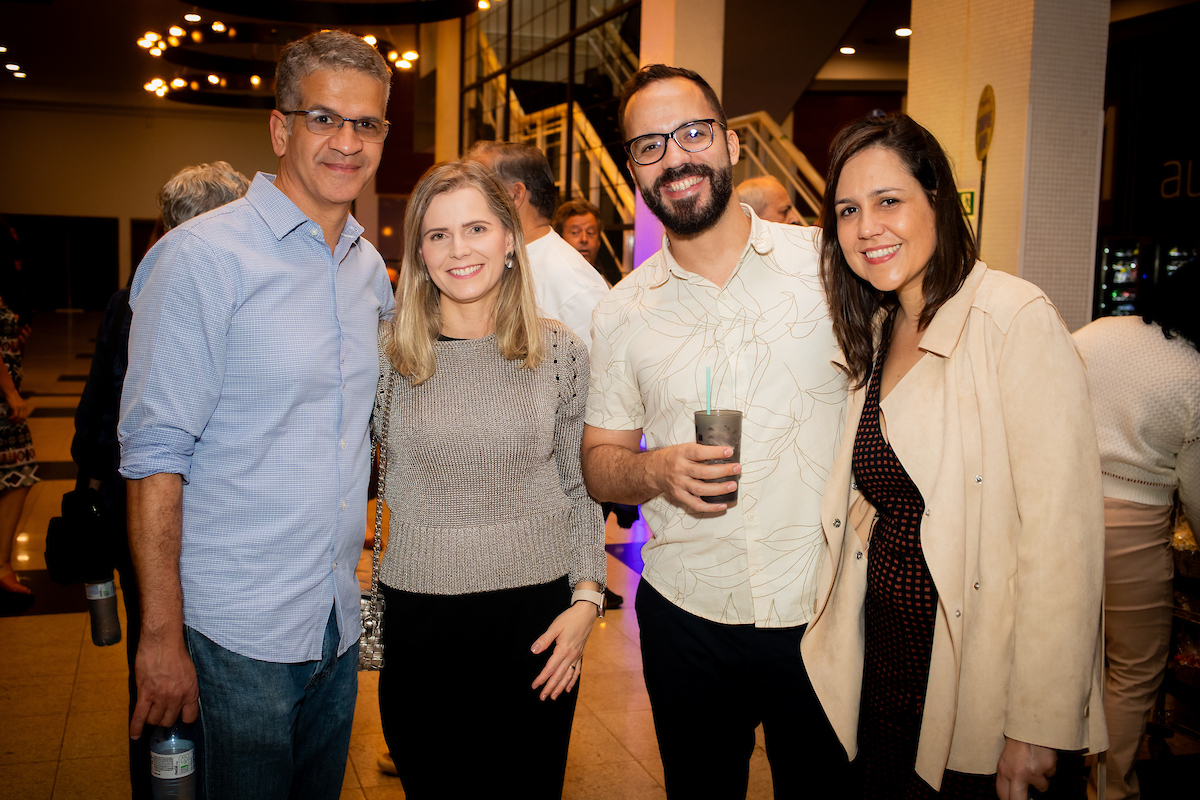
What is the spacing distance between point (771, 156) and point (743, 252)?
535 cm

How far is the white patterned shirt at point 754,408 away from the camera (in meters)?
1.73

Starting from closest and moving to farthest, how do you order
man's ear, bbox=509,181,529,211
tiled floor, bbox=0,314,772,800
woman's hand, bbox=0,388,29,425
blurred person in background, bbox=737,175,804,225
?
tiled floor, bbox=0,314,772,800 < man's ear, bbox=509,181,529,211 < woman's hand, bbox=0,388,29,425 < blurred person in background, bbox=737,175,804,225

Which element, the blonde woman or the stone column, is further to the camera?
the stone column

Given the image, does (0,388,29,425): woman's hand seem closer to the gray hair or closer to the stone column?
the gray hair

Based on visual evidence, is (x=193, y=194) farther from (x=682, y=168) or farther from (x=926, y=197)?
(x=926, y=197)

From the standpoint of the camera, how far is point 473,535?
1721 mm

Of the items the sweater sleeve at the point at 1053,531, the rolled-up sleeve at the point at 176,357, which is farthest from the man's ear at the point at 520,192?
the sweater sleeve at the point at 1053,531

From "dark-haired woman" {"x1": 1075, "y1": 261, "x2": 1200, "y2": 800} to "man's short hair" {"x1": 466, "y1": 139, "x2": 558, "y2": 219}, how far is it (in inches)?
76.7

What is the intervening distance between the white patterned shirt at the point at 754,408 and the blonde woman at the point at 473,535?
21 cm

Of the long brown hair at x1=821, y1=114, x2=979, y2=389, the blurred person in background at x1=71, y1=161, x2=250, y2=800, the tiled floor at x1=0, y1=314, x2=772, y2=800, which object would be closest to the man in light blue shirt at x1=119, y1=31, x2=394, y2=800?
the blurred person in background at x1=71, y1=161, x2=250, y2=800

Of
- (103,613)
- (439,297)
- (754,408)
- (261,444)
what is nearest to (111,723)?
(103,613)

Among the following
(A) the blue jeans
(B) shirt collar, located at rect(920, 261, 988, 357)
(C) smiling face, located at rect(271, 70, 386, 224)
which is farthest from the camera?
(C) smiling face, located at rect(271, 70, 386, 224)

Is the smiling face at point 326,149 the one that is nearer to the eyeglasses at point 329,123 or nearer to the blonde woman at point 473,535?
the eyeglasses at point 329,123

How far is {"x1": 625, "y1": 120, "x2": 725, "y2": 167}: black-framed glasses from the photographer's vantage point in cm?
185
